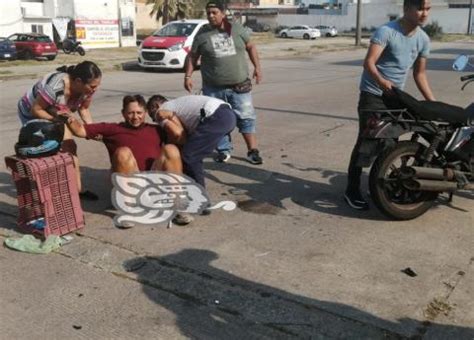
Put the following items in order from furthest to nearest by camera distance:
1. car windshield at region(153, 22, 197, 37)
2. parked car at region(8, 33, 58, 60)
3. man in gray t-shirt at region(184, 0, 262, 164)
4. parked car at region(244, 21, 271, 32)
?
parked car at region(244, 21, 271, 32) → parked car at region(8, 33, 58, 60) → car windshield at region(153, 22, 197, 37) → man in gray t-shirt at region(184, 0, 262, 164)

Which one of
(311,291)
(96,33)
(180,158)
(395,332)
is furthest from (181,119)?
(96,33)

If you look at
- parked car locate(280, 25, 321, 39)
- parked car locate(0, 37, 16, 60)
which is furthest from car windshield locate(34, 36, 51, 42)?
parked car locate(280, 25, 321, 39)

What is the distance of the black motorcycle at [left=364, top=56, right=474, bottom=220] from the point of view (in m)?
4.54

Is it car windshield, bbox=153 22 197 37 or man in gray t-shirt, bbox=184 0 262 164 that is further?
car windshield, bbox=153 22 197 37

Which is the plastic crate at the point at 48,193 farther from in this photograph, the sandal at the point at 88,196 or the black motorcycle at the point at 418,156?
the black motorcycle at the point at 418,156

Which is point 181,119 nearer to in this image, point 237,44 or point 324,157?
point 237,44

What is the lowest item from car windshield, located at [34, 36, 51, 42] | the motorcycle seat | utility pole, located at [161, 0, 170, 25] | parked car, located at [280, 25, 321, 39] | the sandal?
parked car, located at [280, 25, 321, 39]

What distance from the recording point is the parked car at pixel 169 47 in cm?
1930

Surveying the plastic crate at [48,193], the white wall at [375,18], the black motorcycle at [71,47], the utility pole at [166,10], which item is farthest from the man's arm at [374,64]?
the white wall at [375,18]

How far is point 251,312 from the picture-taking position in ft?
10.6

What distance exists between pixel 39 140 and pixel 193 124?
4.18 feet

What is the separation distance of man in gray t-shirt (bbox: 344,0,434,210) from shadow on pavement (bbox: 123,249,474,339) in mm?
1756

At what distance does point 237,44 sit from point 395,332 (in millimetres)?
4036

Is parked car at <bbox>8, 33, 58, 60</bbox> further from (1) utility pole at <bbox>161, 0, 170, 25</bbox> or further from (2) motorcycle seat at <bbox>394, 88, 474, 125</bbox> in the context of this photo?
(2) motorcycle seat at <bbox>394, 88, 474, 125</bbox>
